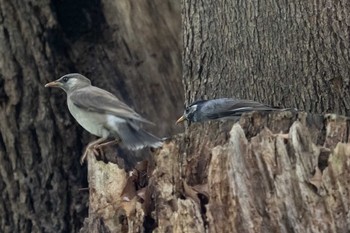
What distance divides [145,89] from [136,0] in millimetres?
820

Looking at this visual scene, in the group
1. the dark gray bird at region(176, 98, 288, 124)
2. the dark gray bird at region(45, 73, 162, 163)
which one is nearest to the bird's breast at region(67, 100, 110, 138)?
the dark gray bird at region(45, 73, 162, 163)

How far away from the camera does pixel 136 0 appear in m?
9.18

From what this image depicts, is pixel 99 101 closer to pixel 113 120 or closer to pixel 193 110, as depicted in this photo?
pixel 113 120

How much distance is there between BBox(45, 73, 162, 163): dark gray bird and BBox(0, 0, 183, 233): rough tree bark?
0.87ft

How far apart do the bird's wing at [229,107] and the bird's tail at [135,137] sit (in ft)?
1.55

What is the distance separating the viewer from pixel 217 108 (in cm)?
743

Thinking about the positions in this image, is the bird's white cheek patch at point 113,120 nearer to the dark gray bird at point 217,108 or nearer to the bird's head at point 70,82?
the bird's head at point 70,82

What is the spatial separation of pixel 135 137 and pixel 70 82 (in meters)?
1.04

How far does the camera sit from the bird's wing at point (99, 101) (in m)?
8.13

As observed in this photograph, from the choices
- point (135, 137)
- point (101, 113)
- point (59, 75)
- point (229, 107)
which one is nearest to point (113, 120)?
point (101, 113)

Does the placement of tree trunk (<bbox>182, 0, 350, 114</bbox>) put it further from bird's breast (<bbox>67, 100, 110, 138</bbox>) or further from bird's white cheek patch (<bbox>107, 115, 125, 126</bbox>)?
bird's breast (<bbox>67, 100, 110, 138</bbox>)

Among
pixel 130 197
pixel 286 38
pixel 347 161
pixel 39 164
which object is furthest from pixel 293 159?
pixel 39 164

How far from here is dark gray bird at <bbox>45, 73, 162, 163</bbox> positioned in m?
7.92

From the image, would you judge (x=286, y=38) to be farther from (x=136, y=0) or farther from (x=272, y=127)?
(x=136, y=0)
